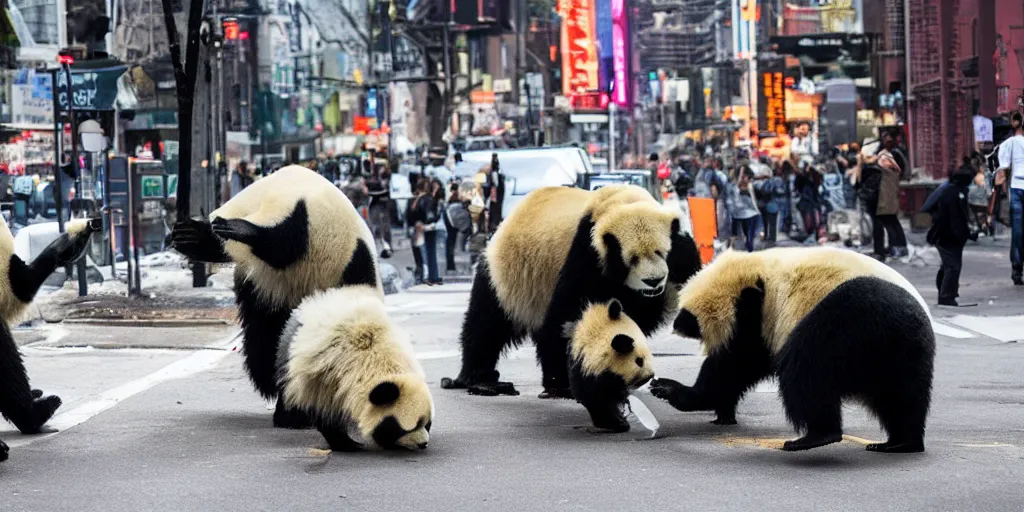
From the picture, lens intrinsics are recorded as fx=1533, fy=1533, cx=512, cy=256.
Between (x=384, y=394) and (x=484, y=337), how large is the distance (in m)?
2.60

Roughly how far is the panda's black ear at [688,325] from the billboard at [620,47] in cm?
5850

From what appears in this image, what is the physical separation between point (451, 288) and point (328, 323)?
14.5 m

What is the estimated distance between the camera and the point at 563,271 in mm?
8562

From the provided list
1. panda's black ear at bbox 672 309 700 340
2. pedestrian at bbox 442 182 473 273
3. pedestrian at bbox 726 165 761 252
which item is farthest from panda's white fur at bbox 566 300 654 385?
pedestrian at bbox 726 165 761 252

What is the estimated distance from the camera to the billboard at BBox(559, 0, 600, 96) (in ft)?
219

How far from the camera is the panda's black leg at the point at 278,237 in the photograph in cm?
781

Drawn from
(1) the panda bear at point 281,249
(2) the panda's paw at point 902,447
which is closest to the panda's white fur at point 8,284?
(1) the panda bear at point 281,249

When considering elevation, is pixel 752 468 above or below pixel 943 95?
below

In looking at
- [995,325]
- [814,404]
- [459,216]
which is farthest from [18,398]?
[459,216]

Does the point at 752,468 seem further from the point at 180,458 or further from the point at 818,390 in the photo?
the point at 180,458

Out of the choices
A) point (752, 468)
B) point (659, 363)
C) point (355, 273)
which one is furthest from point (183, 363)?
point (752, 468)

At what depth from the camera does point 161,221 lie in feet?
85.0

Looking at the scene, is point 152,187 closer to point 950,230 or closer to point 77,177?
point 77,177

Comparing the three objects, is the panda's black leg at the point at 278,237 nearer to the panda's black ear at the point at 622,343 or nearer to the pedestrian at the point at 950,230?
the panda's black ear at the point at 622,343
